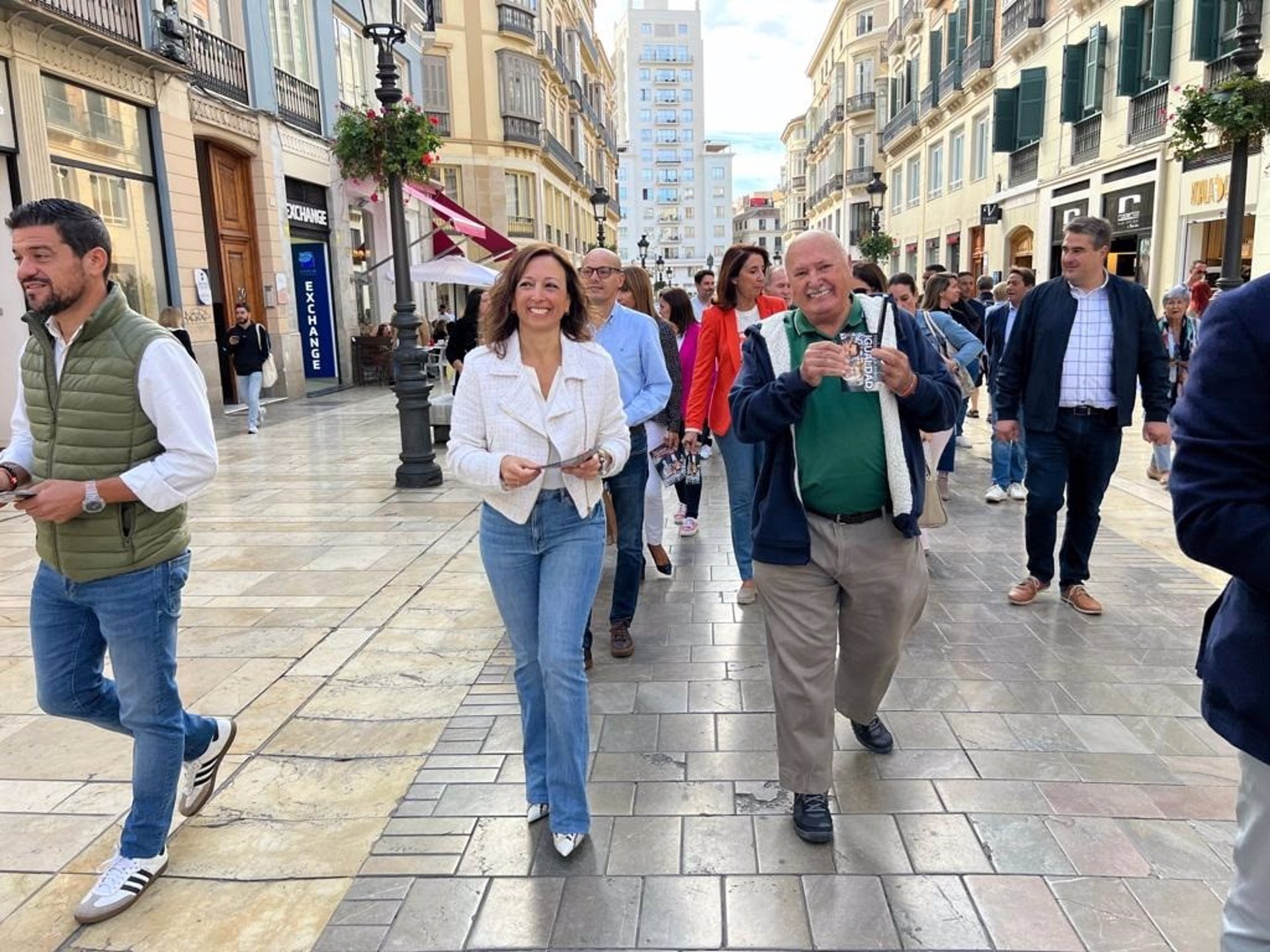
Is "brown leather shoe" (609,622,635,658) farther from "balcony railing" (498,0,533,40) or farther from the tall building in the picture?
the tall building

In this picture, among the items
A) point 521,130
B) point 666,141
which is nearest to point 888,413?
point 521,130

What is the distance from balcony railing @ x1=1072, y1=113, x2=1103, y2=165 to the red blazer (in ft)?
59.4

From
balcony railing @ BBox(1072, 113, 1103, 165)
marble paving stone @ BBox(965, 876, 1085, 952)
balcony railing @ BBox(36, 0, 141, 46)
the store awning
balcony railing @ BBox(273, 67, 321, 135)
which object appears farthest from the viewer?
balcony railing @ BBox(1072, 113, 1103, 165)

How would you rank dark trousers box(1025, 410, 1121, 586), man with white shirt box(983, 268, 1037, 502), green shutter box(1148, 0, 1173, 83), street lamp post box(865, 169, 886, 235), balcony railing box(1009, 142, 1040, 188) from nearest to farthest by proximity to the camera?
dark trousers box(1025, 410, 1121, 586) → man with white shirt box(983, 268, 1037, 502) → green shutter box(1148, 0, 1173, 83) → street lamp post box(865, 169, 886, 235) → balcony railing box(1009, 142, 1040, 188)

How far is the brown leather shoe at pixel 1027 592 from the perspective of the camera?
517cm

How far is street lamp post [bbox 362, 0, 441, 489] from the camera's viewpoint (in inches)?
346

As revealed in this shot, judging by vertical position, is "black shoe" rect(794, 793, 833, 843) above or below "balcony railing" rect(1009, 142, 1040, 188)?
below

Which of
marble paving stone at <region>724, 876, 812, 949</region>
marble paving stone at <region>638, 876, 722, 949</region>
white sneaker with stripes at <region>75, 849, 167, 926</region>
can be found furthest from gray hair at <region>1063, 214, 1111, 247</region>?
white sneaker with stripes at <region>75, 849, 167, 926</region>

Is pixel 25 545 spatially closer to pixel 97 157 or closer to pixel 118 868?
pixel 118 868

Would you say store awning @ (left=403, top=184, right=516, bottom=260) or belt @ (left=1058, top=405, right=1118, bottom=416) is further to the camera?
store awning @ (left=403, top=184, right=516, bottom=260)

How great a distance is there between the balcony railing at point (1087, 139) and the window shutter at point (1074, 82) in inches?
10.8

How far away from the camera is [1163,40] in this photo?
645 inches

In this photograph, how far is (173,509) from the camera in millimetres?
2775

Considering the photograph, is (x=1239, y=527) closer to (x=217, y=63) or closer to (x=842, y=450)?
(x=842, y=450)
